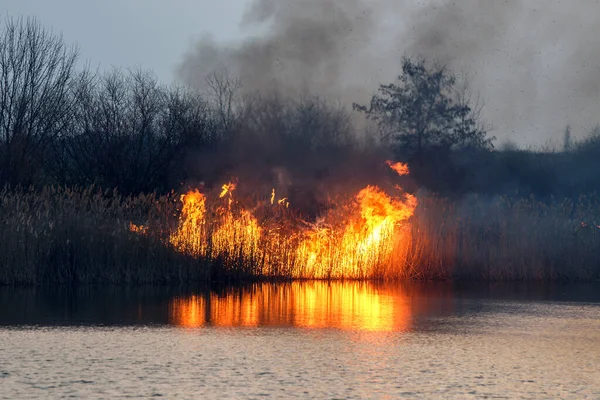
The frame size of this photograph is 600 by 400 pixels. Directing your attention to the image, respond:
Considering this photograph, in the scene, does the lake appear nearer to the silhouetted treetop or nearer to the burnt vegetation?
the burnt vegetation

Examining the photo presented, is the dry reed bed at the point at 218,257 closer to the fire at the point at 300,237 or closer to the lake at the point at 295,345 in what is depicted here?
the fire at the point at 300,237

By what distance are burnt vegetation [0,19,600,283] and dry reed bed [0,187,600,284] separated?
4 centimetres

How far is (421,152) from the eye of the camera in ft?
165

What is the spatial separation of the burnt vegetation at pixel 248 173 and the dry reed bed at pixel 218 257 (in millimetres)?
36

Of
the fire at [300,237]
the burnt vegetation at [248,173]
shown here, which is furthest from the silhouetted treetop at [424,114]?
the fire at [300,237]

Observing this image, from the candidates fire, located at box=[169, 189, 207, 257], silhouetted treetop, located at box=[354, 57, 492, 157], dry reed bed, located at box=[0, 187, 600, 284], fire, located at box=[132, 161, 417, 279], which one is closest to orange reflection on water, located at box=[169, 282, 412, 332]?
fire, located at box=[132, 161, 417, 279]

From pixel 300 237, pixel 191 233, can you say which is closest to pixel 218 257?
pixel 191 233

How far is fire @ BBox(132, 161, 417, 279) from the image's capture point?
72.1 feet

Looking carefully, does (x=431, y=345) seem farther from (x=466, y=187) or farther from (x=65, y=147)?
(x=466, y=187)

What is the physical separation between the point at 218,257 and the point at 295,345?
34.1 feet

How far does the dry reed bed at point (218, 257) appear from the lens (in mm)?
20328

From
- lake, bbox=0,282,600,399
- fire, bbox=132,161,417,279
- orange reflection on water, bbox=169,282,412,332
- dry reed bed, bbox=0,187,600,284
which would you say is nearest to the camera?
lake, bbox=0,282,600,399

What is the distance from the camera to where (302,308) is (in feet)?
52.7

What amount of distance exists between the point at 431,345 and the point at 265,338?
7.07 feet
